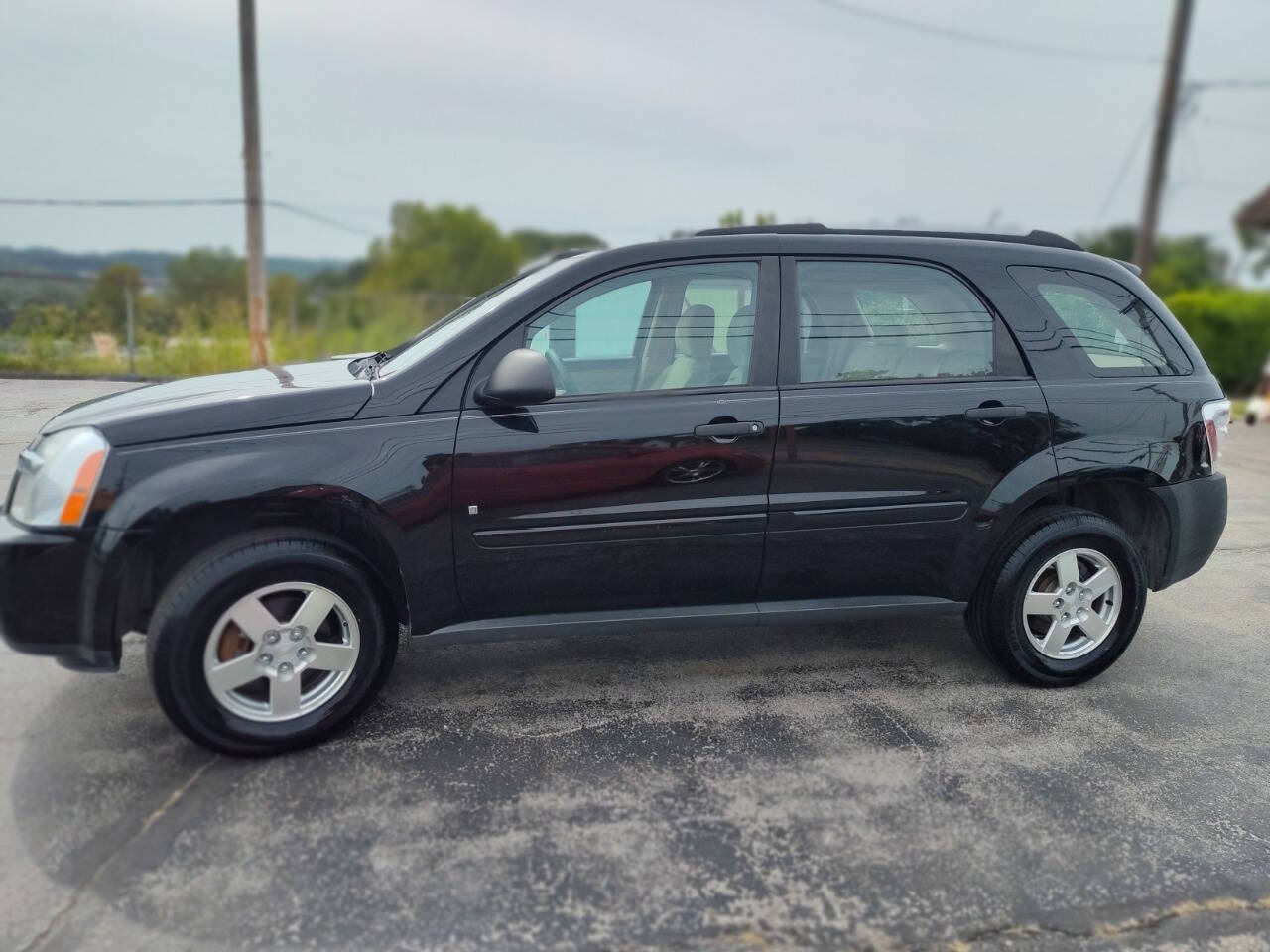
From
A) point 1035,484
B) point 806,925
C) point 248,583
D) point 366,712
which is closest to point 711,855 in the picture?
point 806,925

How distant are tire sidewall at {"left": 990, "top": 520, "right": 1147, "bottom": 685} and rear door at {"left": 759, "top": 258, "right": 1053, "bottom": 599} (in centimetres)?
21

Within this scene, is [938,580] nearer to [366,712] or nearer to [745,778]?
[745,778]

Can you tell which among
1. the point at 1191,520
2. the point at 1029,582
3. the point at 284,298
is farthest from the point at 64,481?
the point at 284,298

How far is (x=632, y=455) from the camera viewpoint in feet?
10.5

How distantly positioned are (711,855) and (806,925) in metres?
0.34

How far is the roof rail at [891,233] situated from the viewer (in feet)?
11.6

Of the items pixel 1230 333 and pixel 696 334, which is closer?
pixel 696 334

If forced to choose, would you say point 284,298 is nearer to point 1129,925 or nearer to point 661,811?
point 661,811

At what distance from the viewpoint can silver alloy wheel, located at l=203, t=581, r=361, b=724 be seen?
9.66 ft

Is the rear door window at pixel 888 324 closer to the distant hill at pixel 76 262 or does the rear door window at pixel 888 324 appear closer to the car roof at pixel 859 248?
the car roof at pixel 859 248

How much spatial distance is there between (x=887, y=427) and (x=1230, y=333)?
2021cm

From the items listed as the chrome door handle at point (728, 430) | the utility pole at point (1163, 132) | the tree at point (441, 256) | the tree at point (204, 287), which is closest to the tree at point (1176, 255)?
the utility pole at point (1163, 132)

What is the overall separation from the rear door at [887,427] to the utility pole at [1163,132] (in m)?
15.5

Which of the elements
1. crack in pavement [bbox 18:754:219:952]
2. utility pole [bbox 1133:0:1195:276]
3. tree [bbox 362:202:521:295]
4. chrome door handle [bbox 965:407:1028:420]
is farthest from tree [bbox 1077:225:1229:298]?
tree [bbox 362:202:521:295]
